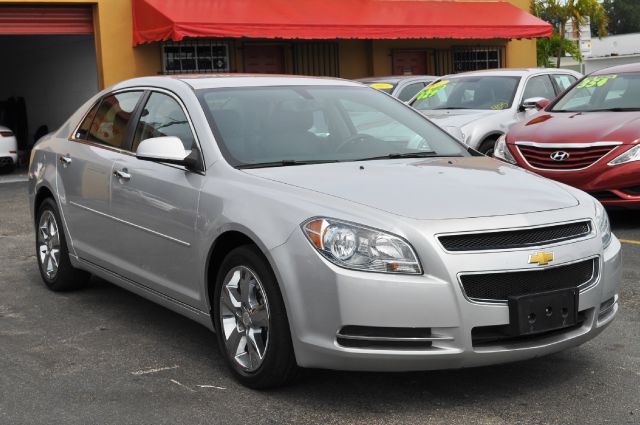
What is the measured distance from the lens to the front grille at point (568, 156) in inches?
374

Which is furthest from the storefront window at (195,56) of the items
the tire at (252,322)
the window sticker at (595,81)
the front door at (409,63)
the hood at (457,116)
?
the tire at (252,322)

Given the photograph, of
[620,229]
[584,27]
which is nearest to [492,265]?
[620,229]

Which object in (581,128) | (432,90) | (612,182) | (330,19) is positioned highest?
(330,19)

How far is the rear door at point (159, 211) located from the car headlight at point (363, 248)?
1004 mm

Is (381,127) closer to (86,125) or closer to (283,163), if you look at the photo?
(283,163)

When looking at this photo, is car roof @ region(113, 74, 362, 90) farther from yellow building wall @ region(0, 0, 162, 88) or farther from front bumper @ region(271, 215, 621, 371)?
yellow building wall @ region(0, 0, 162, 88)

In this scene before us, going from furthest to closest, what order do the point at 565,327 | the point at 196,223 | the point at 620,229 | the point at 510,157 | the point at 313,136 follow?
the point at 510,157
the point at 620,229
the point at 313,136
the point at 196,223
the point at 565,327

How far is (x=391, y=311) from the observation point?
4238mm

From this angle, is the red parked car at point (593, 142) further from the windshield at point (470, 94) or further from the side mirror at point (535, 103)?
the windshield at point (470, 94)

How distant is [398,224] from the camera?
4.32m

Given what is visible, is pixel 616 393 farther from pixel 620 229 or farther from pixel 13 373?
pixel 620 229

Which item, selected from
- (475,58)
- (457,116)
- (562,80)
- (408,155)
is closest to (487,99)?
(457,116)

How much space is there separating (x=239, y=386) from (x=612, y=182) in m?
5.55

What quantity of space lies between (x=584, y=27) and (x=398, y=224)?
30.6m
